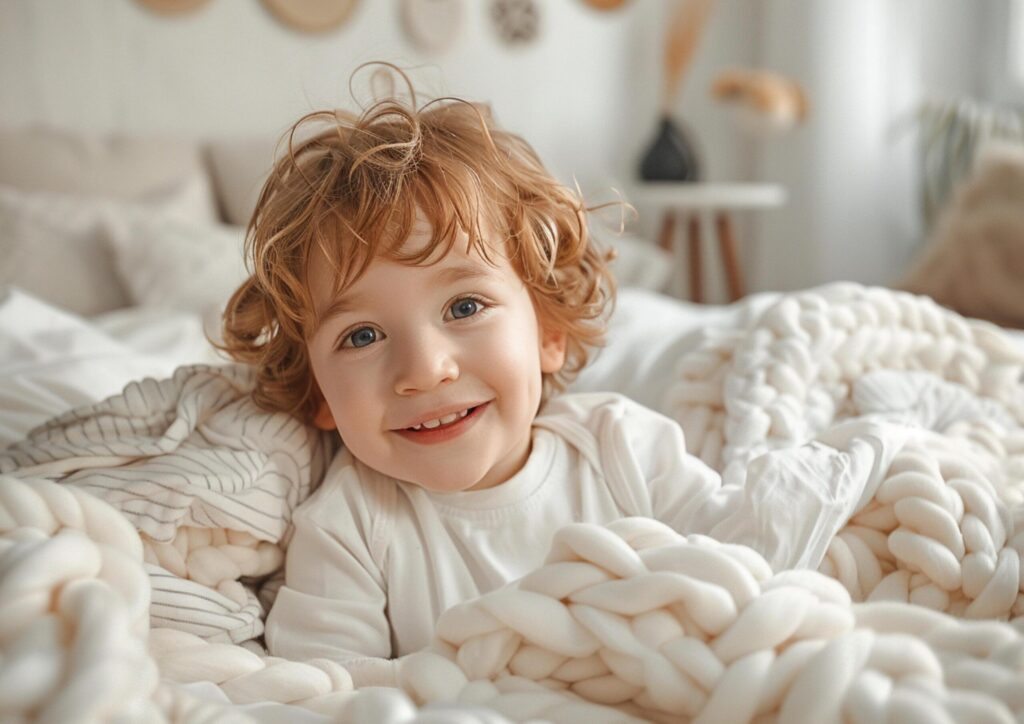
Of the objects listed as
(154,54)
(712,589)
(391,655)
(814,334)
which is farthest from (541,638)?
(154,54)

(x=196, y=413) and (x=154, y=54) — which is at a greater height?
(x=154, y=54)

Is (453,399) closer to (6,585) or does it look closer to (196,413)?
(196,413)

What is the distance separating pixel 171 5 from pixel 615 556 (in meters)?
2.61

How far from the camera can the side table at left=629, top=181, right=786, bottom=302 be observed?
→ 9.34ft

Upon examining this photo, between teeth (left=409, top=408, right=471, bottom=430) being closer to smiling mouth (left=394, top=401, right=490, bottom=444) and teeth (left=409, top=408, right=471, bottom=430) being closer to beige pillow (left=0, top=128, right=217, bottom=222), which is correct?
smiling mouth (left=394, top=401, right=490, bottom=444)

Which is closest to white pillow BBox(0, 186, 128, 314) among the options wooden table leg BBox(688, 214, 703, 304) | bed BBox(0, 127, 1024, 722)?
bed BBox(0, 127, 1024, 722)

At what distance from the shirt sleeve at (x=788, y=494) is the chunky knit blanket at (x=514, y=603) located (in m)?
0.01

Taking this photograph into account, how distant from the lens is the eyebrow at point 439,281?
29.7 inches

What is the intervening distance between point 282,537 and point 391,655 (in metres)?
→ 0.13

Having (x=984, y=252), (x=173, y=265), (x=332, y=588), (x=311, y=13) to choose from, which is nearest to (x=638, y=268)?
(x=984, y=252)

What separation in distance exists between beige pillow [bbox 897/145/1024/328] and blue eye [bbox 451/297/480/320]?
124 cm

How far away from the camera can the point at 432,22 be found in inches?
116

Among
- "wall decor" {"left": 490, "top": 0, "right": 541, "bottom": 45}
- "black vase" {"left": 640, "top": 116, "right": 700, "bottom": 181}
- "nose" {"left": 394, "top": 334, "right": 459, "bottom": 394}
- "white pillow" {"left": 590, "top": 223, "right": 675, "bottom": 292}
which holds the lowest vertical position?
"white pillow" {"left": 590, "top": 223, "right": 675, "bottom": 292}

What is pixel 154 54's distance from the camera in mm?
2656
